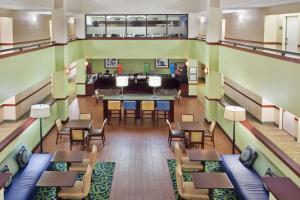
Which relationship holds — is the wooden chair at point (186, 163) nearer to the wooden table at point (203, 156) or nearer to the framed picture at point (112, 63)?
the wooden table at point (203, 156)

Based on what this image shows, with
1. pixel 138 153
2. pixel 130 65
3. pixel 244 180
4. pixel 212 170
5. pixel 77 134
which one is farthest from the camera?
pixel 130 65

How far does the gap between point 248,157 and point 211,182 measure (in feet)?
7.74

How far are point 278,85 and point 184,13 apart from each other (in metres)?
13.8

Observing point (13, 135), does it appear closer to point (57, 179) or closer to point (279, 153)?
point (57, 179)

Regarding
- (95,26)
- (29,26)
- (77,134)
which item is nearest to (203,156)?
(77,134)

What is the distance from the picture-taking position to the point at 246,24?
18.5 metres

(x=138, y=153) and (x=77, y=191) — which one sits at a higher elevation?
(x=77, y=191)

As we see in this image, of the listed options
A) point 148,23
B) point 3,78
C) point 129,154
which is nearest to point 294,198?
point 3,78

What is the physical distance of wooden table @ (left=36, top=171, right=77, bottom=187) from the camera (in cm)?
874

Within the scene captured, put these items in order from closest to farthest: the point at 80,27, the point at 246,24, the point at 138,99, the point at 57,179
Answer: the point at 57,179 < the point at 138,99 < the point at 246,24 < the point at 80,27

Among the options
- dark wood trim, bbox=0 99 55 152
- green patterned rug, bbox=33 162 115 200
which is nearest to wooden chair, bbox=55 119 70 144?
dark wood trim, bbox=0 99 55 152

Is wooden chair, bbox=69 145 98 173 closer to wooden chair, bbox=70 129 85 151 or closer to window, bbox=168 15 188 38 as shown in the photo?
wooden chair, bbox=70 129 85 151

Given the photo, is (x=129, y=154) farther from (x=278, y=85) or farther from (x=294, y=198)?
(x=294, y=198)

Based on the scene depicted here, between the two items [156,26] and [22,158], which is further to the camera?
[156,26]
